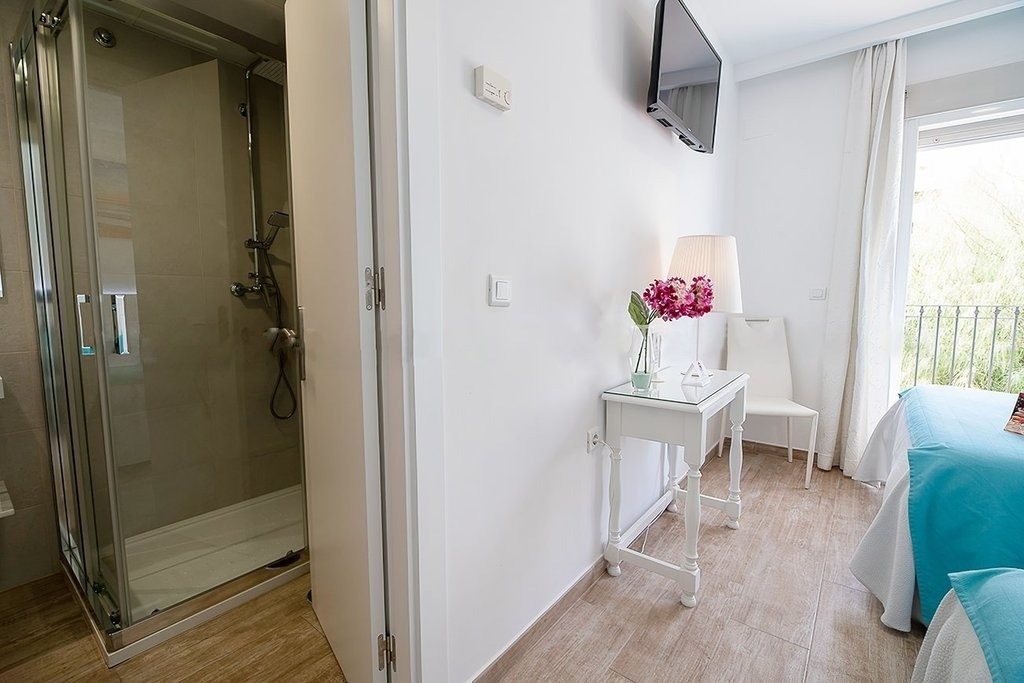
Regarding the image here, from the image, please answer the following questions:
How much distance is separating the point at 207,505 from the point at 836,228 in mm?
3896

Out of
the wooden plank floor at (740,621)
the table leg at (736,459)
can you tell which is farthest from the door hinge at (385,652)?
the table leg at (736,459)

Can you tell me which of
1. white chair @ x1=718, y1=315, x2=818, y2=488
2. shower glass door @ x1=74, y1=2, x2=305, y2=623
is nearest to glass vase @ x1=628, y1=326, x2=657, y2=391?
white chair @ x1=718, y1=315, x2=818, y2=488

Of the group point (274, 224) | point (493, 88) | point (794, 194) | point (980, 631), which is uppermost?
point (794, 194)

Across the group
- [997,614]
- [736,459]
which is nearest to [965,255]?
[736,459]

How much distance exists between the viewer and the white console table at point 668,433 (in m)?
1.66

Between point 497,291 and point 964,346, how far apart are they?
10.5 ft

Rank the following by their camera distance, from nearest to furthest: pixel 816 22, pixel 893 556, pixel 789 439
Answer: pixel 893 556, pixel 816 22, pixel 789 439

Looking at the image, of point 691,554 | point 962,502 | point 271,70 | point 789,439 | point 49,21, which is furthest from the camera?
point 789,439

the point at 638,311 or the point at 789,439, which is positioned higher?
the point at 638,311

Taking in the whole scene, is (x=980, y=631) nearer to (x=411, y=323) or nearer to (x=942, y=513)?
(x=942, y=513)

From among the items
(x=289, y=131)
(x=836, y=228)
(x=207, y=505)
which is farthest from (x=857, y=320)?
(x=207, y=505)

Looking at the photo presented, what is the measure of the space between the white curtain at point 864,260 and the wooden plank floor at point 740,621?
2.82 ft

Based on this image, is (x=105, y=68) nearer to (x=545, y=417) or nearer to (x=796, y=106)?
(x=545, y=417)

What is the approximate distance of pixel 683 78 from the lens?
212 centimetres
